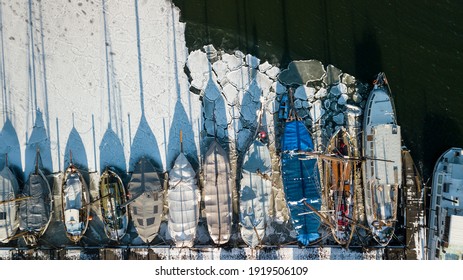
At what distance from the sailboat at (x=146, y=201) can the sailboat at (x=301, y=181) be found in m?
3.77

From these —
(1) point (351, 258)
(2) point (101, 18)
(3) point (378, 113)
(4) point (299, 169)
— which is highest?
(2) point (101, 18)

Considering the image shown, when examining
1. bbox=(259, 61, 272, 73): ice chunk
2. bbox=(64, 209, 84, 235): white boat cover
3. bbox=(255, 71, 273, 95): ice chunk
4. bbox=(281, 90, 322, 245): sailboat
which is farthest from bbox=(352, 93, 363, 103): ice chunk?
bbox=(64, 209, 84, 235): white boat cover

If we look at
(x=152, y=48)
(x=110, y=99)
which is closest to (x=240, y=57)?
(x=152, y=48)

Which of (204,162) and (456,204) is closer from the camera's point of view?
(456,204)

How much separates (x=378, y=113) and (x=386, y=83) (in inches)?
38.5

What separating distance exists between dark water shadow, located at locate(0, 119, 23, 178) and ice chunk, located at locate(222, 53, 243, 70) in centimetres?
694

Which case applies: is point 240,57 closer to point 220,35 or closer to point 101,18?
point 220,35

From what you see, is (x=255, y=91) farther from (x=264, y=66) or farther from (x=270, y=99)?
(x=264, y=66)

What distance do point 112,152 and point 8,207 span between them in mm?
3372

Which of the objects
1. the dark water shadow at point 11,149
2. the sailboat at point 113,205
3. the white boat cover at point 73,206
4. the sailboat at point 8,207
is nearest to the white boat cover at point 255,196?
the sailboat at point 113,205

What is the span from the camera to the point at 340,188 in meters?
10.4

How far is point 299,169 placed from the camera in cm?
1031

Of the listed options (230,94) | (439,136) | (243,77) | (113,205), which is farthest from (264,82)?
(113,205)

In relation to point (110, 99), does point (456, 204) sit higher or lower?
lower
